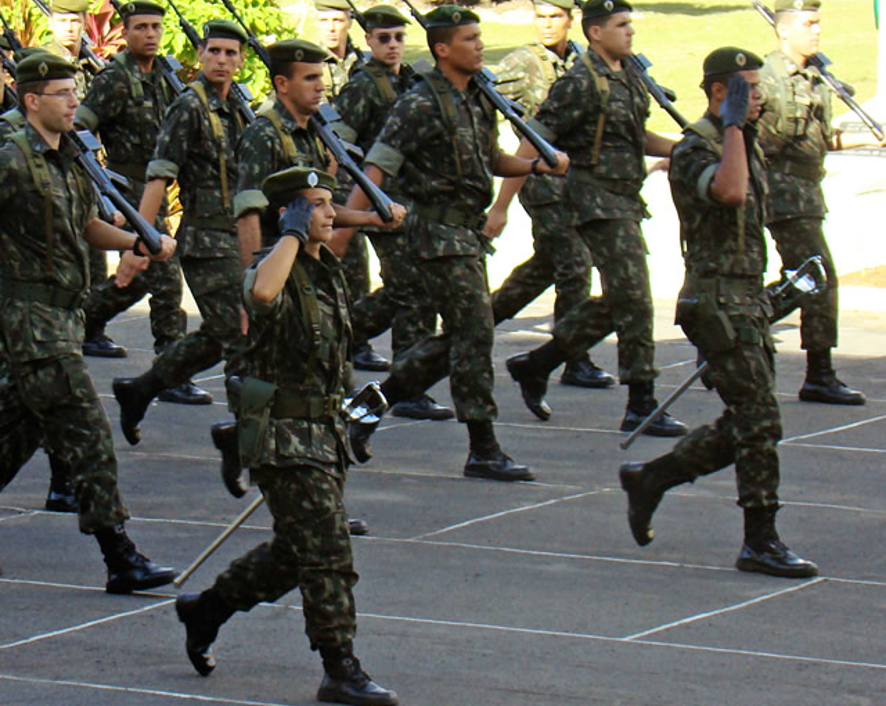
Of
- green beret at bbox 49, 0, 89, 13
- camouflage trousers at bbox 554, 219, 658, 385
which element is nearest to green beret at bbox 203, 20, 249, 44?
camouflage trousers at bbox 554, 219, 658, 385

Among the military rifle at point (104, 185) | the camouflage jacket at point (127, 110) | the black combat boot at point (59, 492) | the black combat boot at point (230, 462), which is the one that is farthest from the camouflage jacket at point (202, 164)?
the military rifle at point (104, 185)

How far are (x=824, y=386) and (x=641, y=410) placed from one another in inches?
54.3

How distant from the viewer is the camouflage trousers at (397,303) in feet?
35.7

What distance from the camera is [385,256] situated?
11078mm

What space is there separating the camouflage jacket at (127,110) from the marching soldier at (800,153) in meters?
3.42

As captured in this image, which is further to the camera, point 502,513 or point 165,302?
point 165,302

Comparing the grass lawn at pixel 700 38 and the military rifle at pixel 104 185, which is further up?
the military rifle at pixel 104 185

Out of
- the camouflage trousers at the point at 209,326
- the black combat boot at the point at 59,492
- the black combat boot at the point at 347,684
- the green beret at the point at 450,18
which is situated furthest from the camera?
the camouflage trousers at the point at 209,326

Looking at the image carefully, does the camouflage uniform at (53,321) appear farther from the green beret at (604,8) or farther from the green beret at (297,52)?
the green beret at (604,8)

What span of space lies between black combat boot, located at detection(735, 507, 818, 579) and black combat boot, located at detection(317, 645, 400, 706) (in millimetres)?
2151

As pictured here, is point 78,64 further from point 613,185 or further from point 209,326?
point 613,185

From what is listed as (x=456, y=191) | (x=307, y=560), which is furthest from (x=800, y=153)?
(x=307, y=560)

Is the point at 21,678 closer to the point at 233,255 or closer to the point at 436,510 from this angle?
the point at 436,510

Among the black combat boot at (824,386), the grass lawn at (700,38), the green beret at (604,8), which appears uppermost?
the green beret at (604,8)
